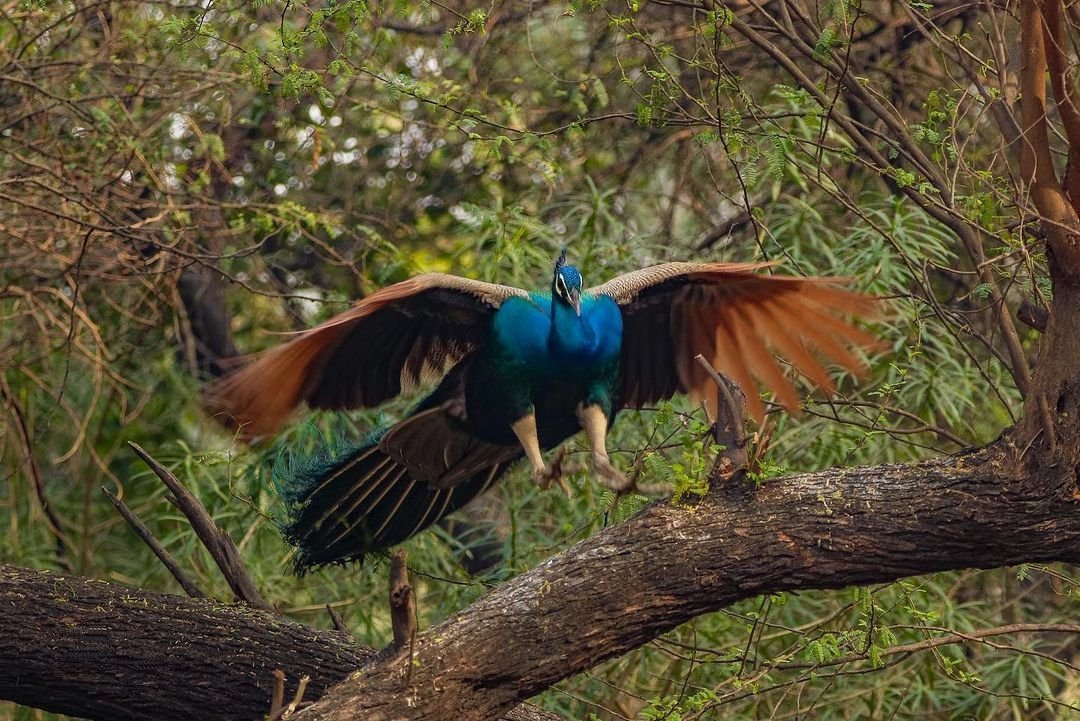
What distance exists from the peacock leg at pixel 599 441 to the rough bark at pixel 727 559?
727 millimetres

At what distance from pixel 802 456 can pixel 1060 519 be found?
191cm

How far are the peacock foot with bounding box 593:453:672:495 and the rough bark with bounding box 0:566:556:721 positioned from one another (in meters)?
0.65

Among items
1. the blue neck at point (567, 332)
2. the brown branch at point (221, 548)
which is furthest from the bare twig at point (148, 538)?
the blue neck at point (567, 332)

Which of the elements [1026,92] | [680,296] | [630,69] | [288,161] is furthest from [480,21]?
[288,161]

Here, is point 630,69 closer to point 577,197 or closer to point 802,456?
point 577,197

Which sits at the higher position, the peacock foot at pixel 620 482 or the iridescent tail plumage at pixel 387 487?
the peacock foot at pixel 620 482

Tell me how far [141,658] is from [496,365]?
4.70 ft

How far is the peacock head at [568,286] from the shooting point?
4227 millimetres

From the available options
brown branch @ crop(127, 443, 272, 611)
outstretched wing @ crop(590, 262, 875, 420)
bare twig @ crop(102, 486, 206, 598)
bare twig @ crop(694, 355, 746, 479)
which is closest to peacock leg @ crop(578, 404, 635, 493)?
outstretched wing @ crop(590, 262, 875, 420)

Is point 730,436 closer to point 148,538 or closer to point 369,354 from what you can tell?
point 369,354

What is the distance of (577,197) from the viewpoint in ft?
19.6

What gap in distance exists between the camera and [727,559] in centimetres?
315

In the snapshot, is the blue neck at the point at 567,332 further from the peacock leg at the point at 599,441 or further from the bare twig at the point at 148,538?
the bare twig at the point at 148,538

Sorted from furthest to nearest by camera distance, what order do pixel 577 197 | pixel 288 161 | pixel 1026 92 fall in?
pixel 288 161
pixel 577 197
pixel 1026 92
